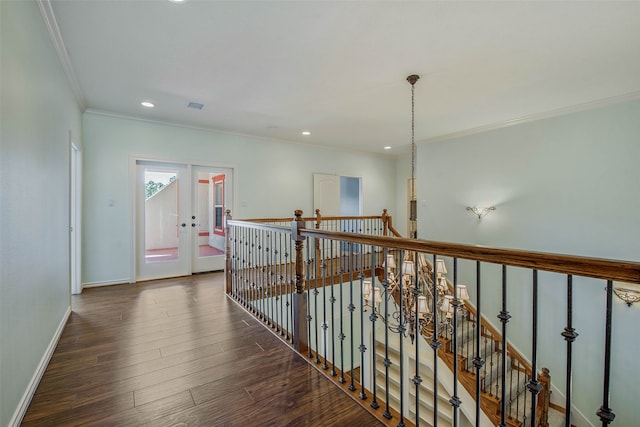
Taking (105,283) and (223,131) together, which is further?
(223,131)

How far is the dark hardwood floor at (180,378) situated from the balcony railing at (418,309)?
8.2 inches

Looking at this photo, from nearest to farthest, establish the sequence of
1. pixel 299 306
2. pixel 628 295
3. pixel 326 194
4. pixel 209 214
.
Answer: pixel 299 306 → pixel 628 295 → pixel 209 214 → pixel 326 194

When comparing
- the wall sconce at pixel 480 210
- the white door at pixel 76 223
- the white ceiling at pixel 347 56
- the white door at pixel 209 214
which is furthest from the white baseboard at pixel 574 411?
the white door at pixel 76 223

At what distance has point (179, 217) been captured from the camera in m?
4.93

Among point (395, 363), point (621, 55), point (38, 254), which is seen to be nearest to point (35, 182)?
point (38, 254)

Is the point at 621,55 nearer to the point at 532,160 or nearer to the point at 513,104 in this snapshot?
the point at 513,104

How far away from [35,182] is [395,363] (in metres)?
5.86

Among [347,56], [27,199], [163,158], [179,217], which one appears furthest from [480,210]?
[27,199]

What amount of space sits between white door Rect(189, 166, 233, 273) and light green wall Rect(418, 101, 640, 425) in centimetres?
460

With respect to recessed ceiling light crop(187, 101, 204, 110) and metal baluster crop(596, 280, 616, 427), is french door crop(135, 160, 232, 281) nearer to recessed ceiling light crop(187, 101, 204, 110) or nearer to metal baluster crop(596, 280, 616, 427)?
recessed ceiling light crop(187, 101, 204, 110)

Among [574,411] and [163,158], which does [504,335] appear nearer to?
[163,158]

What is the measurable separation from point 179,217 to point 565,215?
6114mm

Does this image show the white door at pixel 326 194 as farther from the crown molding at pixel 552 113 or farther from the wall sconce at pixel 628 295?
the wall sconce at pixel 628 295

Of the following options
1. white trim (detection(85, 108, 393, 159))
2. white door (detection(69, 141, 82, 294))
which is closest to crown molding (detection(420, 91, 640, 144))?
white trim (detection(85, 108, 393, 159))
